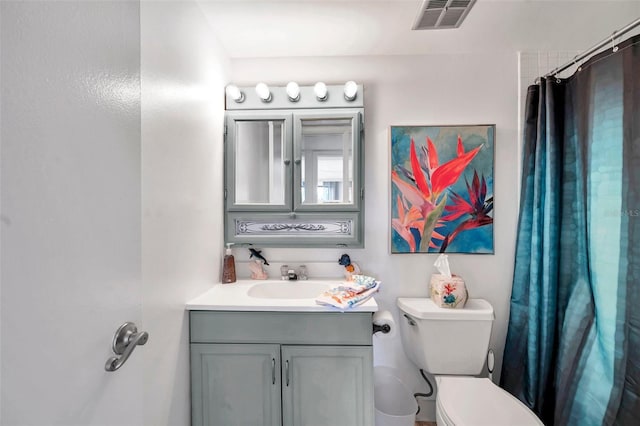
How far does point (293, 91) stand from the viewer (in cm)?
154

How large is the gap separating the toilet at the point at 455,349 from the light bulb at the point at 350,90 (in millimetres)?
1268

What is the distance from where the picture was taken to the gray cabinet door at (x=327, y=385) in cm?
121

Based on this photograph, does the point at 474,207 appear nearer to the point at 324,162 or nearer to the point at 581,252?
the point at 581,252

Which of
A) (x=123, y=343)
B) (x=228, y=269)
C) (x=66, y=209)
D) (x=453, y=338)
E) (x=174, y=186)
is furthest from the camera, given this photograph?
(x=228, y=269)

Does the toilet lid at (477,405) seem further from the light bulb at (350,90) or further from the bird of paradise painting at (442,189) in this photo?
the light bulb at (350,90)

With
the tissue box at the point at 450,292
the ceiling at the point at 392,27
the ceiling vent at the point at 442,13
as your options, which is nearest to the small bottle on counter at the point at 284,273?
the tissue box at the point at 450,292

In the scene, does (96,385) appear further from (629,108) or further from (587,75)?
(587,75)

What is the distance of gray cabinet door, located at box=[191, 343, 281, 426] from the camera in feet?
4.00

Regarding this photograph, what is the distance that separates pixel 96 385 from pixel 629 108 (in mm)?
1940

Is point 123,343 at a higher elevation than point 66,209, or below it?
below

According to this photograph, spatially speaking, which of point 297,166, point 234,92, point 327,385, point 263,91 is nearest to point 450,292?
point 327,385

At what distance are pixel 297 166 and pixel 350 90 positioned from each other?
0.55 meters

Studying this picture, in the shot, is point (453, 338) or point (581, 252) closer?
point (581, 252)

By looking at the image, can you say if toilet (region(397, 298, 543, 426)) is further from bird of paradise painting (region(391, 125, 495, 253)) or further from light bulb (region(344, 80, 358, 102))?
light bulb (region(344, 80, 358, 102))
